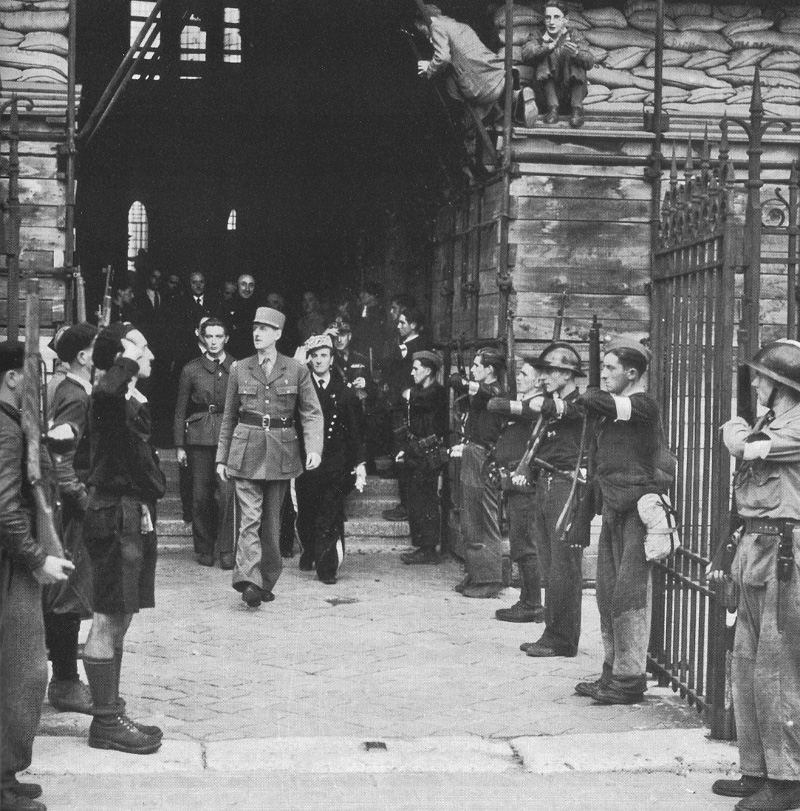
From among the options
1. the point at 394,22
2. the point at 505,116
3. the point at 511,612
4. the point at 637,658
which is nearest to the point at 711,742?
the point at 637,658

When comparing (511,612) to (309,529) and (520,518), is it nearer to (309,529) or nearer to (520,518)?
(520,518)

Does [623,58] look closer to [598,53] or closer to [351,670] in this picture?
[598,53]

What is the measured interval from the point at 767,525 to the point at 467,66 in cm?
677

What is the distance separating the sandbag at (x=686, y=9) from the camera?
12.1 metres

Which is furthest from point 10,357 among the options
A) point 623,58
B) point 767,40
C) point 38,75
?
point 767,40

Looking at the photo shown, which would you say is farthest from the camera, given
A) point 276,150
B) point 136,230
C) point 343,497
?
point 136,230

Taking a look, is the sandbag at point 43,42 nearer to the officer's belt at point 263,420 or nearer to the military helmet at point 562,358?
the officer's belt at point 263,420

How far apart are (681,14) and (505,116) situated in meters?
2.30

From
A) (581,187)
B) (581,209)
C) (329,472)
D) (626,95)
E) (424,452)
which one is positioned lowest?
(329,472)

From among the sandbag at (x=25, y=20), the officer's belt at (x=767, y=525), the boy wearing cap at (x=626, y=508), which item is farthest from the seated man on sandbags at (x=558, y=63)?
the officer's belt at (x=767, y=525)

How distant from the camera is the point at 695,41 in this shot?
12.1 meters

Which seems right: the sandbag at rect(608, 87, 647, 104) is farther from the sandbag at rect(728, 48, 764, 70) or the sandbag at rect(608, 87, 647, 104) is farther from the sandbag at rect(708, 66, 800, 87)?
the sandbag at rect(728, 48, 764, 70)

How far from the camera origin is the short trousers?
19.5 ft

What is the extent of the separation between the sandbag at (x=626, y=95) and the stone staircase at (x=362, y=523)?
4094 millimetres
